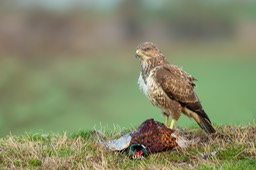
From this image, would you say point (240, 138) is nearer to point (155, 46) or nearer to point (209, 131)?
Answer: point (209, 131)

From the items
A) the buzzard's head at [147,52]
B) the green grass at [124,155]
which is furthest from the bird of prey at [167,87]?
the green grass at [124,155]

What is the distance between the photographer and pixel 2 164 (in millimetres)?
8109

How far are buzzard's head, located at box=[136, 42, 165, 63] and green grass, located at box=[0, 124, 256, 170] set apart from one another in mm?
1115

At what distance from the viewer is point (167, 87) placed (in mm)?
8992

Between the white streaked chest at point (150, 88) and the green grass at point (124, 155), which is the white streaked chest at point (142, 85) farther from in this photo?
the green grass at point (124, 155)

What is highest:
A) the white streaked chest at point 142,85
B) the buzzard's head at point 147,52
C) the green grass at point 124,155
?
the buzzard's head at point 147,52

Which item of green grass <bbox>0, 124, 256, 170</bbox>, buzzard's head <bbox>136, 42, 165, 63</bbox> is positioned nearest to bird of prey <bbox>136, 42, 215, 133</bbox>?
buzzard's head <bbox>136, 42, 165, 63</bbox>

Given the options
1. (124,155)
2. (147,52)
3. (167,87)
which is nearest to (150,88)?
(167,87)

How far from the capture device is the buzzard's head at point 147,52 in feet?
29.8

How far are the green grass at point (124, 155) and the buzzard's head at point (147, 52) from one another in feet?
3.66

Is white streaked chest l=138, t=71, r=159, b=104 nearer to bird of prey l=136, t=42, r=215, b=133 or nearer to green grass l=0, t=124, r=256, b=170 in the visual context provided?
bird of prey l=136, t=42, r=215, b=133

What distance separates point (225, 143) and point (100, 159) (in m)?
1.53

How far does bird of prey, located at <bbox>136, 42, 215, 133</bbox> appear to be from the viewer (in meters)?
9.00

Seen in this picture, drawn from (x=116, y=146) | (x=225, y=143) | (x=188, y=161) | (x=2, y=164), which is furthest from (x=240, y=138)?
(x=2, y=164)
